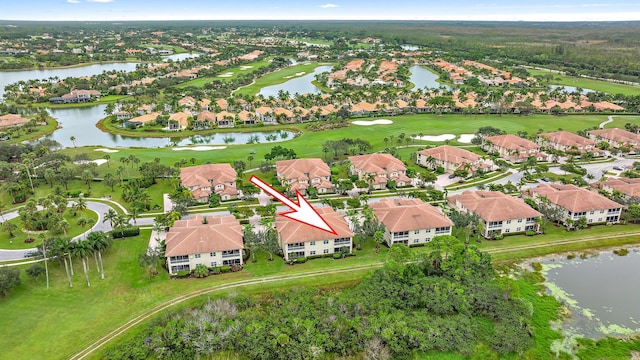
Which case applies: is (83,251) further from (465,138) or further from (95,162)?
(465,138)

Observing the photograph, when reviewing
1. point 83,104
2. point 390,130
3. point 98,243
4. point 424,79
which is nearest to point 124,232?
point 98,243

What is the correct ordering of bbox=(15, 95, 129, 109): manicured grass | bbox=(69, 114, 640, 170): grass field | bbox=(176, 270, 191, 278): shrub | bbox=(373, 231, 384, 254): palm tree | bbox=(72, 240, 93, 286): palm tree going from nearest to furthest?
bbox=(72, 240, 93, 286): palm tree
bbox=(176, 270, 191, 278): shrub
bbox=(373, 231, 384, 254): palm tree
bbox=(69, 114, 640, 170): grass field
bbox=(15, 95, 129, 109): manicured grass

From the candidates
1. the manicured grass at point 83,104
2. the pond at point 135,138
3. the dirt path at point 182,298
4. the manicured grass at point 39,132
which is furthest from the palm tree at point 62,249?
the manicured grass at point 83,104

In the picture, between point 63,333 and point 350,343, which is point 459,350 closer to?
point 350,343

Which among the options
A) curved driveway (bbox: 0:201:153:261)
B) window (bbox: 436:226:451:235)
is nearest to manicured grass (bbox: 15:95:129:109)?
curved driveway (bbox: 0:201:153:261)

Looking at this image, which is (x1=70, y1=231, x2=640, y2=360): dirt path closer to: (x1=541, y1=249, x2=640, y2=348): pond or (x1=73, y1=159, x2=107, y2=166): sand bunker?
(x1=541, y1=249, x2=640, y2=348): pond

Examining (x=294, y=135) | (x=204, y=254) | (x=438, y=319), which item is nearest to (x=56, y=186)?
(x=204, y=254)

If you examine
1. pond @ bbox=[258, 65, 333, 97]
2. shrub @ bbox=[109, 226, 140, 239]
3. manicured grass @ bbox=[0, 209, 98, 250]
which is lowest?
manicured grass @ bbox=[0, 209, 98, 250]
